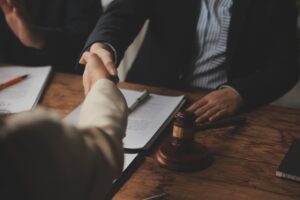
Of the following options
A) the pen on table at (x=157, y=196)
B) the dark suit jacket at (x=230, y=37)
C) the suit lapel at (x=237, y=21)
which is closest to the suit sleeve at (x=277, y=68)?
the dark suit jacket at (x=230, y=37)

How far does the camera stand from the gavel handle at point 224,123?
1215mm

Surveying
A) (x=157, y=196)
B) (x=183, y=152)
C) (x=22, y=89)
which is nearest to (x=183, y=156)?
(x=183, y=152)

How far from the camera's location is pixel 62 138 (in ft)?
1.90

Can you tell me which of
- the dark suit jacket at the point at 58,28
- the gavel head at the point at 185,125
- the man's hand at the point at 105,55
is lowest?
the dark suit jacket at the point at 58,28

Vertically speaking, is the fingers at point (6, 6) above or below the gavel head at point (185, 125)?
above

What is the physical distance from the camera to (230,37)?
169 centimetres

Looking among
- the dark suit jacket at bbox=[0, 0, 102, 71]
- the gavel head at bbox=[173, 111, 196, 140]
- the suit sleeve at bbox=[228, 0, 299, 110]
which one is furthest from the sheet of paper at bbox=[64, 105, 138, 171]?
the dark suit jacket at bbox=[0, 0, 102, 71]

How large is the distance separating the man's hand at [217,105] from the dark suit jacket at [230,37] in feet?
0.35

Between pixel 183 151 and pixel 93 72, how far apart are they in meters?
0.26

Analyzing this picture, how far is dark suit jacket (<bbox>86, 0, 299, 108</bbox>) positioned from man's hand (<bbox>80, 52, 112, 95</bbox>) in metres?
0.33

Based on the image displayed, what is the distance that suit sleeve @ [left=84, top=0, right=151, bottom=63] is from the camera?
1522mm

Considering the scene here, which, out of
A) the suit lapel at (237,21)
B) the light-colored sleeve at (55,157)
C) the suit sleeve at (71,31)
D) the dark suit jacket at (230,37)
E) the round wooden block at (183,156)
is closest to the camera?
the light-colored sleeve at (55,157)

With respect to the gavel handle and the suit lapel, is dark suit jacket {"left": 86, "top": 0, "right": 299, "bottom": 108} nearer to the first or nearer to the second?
the suit lapel

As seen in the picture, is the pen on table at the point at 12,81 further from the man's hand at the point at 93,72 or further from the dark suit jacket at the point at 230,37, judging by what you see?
the man's hand at the point at 93,72
